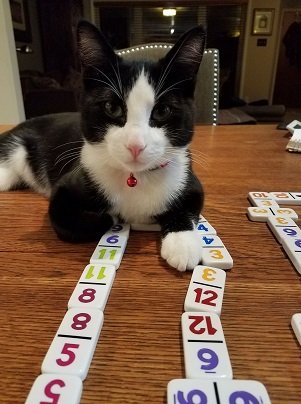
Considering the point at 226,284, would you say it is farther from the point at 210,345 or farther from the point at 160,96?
the point at 160,96

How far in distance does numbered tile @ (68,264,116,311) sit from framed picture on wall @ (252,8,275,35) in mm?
5979

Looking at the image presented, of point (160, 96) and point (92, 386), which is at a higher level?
point (160, 96)

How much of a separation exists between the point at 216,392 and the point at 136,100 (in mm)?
518

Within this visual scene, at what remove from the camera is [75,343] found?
43 cm

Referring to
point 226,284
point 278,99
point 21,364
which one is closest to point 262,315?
point 226,284

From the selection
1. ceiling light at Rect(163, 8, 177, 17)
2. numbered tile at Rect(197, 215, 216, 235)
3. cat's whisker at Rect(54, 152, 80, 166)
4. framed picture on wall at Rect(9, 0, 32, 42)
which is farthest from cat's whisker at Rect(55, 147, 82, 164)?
ceiling light at Rect(163, 8, 177, 17)

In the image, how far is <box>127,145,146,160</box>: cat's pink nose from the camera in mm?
632

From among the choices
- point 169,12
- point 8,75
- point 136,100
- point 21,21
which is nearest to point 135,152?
point 136,100

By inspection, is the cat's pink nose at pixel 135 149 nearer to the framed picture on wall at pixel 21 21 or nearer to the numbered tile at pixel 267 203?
the numbered tile at pixel 267 203

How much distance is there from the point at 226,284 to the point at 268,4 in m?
6.08

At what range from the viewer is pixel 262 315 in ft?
1.62

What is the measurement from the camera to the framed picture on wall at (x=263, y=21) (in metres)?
5.41

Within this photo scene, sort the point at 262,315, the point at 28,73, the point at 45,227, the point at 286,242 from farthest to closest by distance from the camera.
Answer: the point at 28,73
the point at 45,227
the point at 286,242
the point at 262,315

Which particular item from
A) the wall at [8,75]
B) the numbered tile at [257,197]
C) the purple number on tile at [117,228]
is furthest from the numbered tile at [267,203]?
the wall at [8,75]
